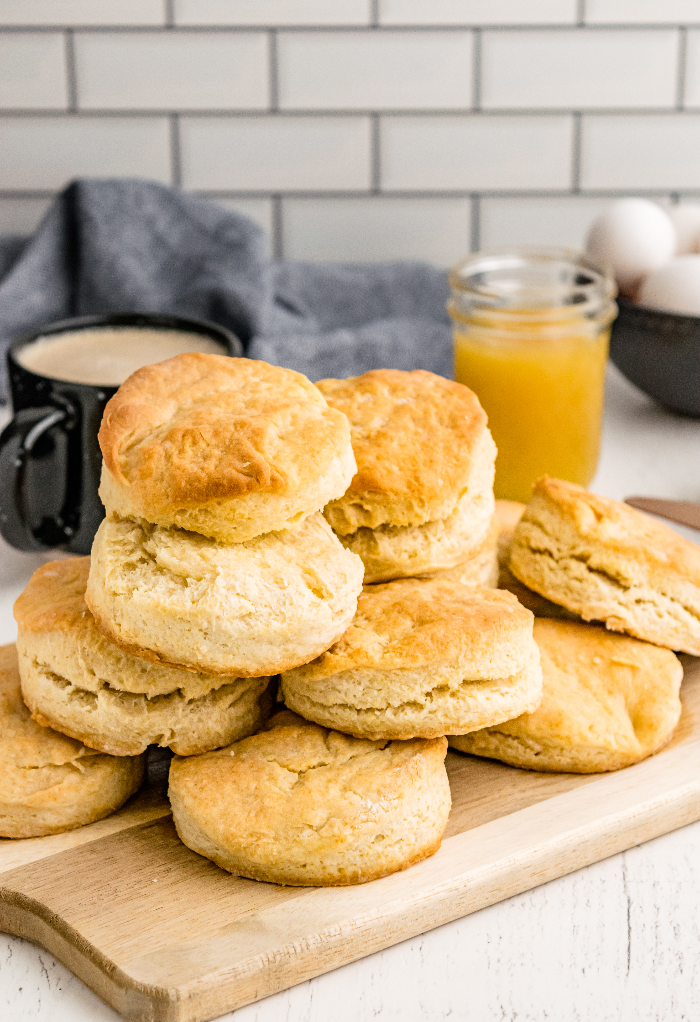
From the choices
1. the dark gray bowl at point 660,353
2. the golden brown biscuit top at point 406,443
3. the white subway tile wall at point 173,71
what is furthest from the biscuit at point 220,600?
the white subway tile wall at point 173,71

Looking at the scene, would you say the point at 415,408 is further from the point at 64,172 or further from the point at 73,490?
the point at 64,172

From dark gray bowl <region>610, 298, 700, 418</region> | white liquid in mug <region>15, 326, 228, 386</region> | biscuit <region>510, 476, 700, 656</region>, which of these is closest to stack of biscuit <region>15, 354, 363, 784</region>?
biscuit <region>510, 476, 700, 656</region>

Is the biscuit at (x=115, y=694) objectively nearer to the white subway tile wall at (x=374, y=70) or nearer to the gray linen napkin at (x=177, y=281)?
the gray linen napkin at (x=177, y=281)

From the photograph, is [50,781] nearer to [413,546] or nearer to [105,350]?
[413,546]

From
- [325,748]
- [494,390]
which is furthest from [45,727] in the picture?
[494,390]

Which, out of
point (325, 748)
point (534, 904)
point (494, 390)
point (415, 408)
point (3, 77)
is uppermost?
point (3, 77)
